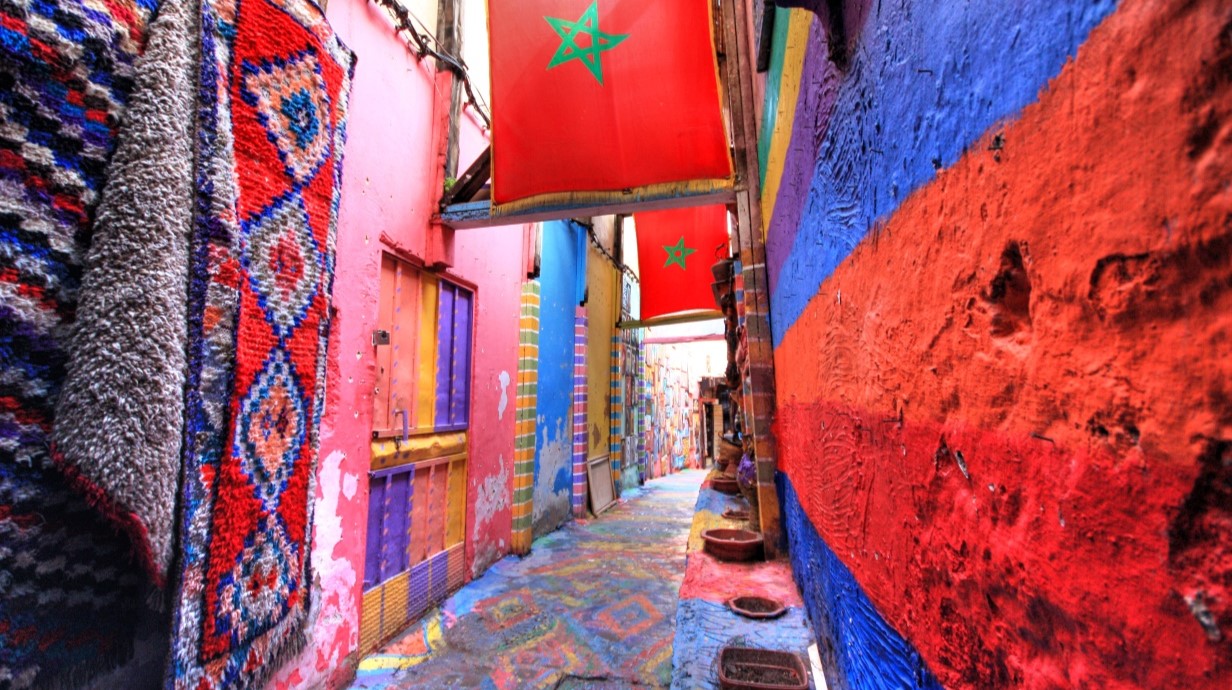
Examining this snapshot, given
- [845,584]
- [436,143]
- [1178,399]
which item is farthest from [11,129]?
[436,143]

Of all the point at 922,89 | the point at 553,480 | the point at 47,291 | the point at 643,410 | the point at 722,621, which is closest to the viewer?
the point at 922,89

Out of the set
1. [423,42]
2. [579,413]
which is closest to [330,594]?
[423,42]

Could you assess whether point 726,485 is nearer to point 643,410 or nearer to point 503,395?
point 503,395

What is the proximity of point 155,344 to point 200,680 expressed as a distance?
33.7 inches

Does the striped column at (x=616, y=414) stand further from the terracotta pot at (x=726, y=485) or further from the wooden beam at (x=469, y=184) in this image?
the wooden beam at (x=469, y=184)

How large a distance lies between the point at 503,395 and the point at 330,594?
2477 mm

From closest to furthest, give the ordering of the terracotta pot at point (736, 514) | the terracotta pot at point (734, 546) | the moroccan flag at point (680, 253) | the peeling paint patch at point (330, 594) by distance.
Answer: the peeling paint patch at point (330, 594), the terracotta pot at point (734, 546), the terracotta pot at point (736, 514), the moroccan flag at point (680, 253)

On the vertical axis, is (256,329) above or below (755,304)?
below

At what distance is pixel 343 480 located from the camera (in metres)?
2.71

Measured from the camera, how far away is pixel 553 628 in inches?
135

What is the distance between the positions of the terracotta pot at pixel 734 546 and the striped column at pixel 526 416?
2.62m

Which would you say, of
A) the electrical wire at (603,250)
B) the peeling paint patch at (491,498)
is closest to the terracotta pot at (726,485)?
the peeling paint patch at (491,498)

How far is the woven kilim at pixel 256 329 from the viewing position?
4.20 feet

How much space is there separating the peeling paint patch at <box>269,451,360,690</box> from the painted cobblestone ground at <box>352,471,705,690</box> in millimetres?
267
